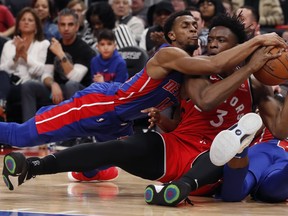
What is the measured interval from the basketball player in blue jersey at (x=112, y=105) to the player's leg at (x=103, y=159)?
0.41 meters

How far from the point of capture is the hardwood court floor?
4.50 meters

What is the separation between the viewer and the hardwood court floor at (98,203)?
450cm

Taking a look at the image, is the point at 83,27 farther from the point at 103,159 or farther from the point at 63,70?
the point at 103,159

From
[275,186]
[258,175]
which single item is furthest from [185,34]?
[275,186]

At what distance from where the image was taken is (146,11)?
11.3 m

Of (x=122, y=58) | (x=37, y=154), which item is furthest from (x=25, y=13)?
(x=37, y=154)

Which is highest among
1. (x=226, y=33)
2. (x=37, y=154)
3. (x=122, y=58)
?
(x=226, y=33)

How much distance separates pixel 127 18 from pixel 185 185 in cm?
614

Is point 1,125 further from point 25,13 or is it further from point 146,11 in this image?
point 146,11

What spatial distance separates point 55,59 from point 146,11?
261 cm

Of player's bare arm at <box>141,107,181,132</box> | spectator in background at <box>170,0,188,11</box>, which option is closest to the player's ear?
player's bare arm at <box>141,107,181,132</box>

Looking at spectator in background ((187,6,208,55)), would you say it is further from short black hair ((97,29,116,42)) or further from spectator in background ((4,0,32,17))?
spectator in background ((4,0,32,17))

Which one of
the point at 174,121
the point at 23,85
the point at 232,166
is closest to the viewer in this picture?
the point at 232,166

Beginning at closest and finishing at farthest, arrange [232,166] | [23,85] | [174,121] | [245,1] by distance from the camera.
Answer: [232,166], [174,121], [23,85], [245,1]
